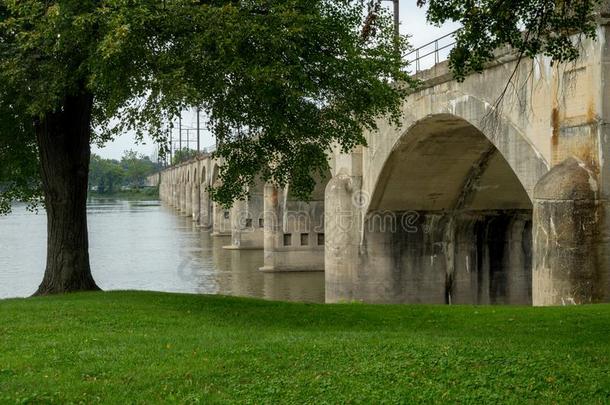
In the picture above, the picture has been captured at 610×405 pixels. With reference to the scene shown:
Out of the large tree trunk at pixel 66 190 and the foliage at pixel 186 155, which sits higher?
the foliage at pixel 186 155

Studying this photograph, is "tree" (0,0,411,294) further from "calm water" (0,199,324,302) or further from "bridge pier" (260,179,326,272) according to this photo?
"bridge pier" (260,179,326,272)

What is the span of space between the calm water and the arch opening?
204 inches

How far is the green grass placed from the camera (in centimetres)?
741

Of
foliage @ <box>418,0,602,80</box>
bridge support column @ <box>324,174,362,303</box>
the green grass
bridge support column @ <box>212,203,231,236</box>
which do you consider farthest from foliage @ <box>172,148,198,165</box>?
foliage @ <box>418,0,602,80</box>

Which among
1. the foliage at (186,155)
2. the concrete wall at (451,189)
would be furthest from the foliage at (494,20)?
the foliage at (186,155)

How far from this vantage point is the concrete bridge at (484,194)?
14.2 metres

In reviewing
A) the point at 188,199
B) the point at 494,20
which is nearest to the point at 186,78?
the point at 494,20

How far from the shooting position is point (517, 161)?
1731 centimetres

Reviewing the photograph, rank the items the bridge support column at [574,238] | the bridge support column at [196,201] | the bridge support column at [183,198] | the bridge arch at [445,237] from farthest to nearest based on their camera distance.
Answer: the bridge support column at [183,198] < the bridge support column at [196,201] < the bridge arch at [445,237] < the bridge support column at [574,238]

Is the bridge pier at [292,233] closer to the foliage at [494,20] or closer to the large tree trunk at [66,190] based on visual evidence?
the large tree trunk at [66,190]

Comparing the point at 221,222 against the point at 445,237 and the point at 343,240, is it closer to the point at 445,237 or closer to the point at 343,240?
the point at 343,240

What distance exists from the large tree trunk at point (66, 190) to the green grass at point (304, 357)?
11.9 ft

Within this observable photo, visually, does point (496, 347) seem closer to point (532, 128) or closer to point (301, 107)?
point (301, 107)

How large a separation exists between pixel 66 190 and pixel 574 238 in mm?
10131
